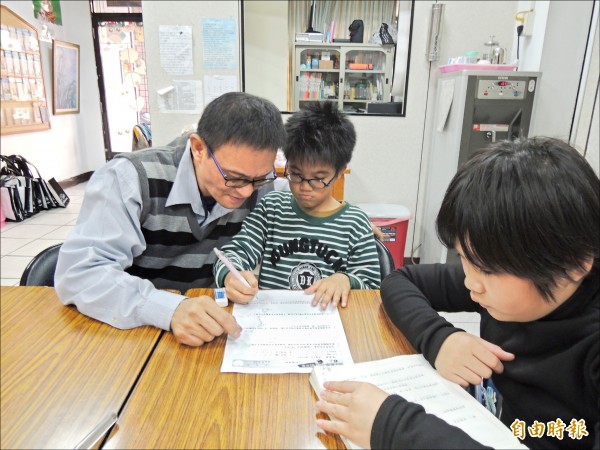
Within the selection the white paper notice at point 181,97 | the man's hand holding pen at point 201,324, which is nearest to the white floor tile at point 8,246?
the man's hand holding pen at point 201,324

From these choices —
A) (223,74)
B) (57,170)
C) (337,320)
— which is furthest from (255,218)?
(223,74)

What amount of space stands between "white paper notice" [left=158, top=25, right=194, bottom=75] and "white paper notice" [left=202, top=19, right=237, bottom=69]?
0.35ft

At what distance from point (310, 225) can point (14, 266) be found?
0.80 meters

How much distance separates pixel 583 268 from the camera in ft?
1.92

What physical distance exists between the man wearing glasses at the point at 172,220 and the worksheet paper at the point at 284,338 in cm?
6

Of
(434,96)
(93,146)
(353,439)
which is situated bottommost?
(353,439)

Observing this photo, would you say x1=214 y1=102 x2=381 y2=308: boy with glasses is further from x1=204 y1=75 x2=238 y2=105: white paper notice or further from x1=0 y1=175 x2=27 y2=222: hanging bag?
x1=204 y1=75 x2=238 y2=105: white paper notice

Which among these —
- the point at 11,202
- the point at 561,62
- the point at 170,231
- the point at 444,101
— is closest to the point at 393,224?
the point at 444,101

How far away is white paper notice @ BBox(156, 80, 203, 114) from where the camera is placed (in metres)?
2.74

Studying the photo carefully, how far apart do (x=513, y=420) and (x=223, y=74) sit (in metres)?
2.57

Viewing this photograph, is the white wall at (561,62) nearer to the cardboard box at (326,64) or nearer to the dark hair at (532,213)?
the cardboard box at (326,64)

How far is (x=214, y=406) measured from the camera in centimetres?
61

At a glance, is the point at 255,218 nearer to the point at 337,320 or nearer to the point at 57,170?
the point at 337,320

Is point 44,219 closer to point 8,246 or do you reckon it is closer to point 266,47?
point 8,246
